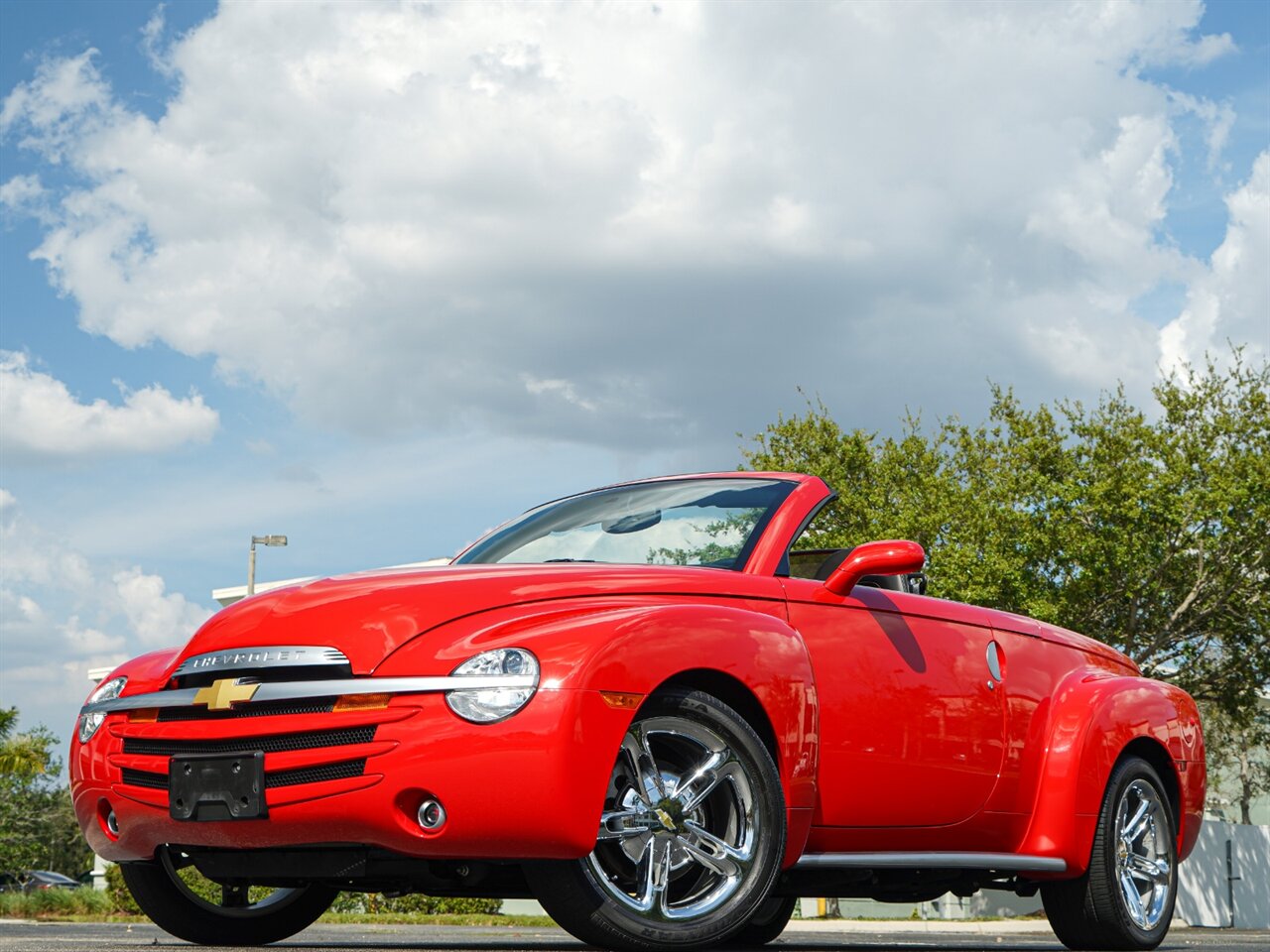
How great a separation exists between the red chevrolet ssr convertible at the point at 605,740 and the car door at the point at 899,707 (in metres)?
0.01

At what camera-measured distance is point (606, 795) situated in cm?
448

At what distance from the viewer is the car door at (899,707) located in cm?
538

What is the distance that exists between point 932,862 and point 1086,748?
3.81 ft

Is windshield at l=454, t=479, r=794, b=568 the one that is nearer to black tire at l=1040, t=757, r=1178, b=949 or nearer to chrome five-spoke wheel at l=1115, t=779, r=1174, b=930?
black tire at l=1040, t=757, r=1178, b=949

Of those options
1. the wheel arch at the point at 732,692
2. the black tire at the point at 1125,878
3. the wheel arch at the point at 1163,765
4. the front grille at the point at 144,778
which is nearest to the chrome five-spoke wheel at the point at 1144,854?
the black tire at the point at 1125,878

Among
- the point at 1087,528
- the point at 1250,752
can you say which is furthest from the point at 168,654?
the point at 1250,752

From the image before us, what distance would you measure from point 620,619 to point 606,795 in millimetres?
522

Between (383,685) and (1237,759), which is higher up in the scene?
(383,685)

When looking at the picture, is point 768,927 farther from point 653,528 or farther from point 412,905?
point 412,905

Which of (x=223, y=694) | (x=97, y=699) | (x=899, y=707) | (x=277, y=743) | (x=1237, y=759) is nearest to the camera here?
(x=277, y=743)

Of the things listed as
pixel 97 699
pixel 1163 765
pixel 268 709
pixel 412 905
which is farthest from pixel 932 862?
pixel 412 905

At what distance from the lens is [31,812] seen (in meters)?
53.1

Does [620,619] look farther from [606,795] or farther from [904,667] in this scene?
[904,667]

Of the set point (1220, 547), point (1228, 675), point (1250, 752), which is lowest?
point (1250, 752)
